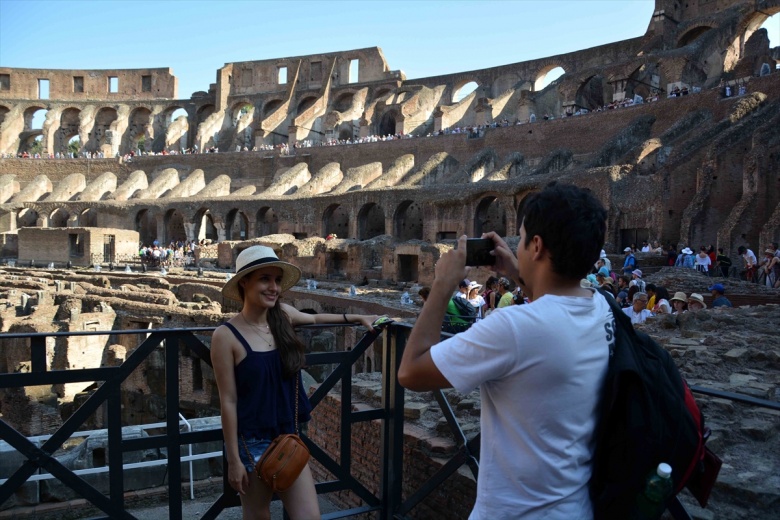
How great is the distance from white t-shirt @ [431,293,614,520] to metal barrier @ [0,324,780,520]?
0.68m

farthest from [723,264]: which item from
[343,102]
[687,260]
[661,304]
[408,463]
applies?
[343,102]

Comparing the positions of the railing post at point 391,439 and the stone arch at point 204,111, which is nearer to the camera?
the railing post at point 391,439

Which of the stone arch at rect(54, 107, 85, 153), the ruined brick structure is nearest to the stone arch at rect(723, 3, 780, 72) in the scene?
the ruined brick structure

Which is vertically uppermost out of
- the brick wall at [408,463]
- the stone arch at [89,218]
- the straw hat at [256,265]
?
the stone arch at [89,218]

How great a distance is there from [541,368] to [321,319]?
1690 mm

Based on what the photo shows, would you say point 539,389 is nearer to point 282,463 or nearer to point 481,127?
point 282,463

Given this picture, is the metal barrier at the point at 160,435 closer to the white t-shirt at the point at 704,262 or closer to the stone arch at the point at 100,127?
the white t-shirt at the point at 704,262

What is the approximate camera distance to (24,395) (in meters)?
9.23

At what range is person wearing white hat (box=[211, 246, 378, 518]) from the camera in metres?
2.54

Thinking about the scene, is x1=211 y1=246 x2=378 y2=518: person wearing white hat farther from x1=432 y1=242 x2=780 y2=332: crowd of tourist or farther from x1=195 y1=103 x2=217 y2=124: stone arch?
x1=195 y1=103 x2=217 y2=124: stone arch

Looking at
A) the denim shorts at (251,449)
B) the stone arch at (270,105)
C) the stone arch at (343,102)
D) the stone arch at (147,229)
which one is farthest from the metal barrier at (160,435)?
the stone arch at (270,105)

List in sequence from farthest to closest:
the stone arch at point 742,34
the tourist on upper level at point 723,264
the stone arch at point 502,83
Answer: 1. the stone arch at point 502,83
2. the stone arch at point 742,34
3. the tourist on upper level at point 723,264

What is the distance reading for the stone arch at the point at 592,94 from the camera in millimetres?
36347

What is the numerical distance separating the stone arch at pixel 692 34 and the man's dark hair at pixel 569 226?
3914 cm
